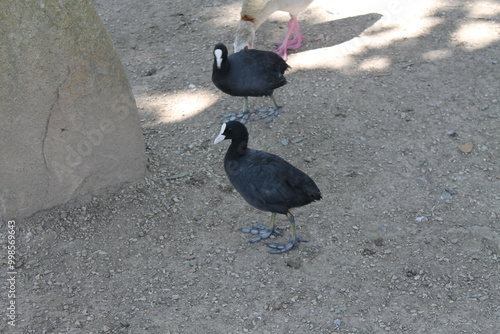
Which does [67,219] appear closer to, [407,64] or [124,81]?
[124,81]

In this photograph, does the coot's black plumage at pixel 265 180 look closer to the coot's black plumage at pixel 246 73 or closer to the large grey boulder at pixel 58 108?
the large grey boulder at pixel 58 108

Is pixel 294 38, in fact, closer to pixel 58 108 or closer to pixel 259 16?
pixel 259 16

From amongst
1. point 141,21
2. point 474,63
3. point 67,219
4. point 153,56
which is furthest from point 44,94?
point 474,63

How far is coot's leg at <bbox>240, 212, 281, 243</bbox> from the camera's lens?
4094 millimetres

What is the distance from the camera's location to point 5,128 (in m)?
3.76

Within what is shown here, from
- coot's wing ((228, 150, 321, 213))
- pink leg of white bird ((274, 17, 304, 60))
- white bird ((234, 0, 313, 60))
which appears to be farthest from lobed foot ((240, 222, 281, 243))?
pink leg of white bird ((274, 17, 304, 60))

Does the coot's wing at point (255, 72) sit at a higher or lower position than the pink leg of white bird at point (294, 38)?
higher

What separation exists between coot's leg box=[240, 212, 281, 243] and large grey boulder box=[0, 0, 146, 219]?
108 cm

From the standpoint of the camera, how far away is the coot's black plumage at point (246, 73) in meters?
4.95

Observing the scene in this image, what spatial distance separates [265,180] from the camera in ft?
12.5

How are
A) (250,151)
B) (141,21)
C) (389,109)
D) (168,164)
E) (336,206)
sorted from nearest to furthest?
(250,151) → (336,206) → (168,164) → (389,109) → (141,21)

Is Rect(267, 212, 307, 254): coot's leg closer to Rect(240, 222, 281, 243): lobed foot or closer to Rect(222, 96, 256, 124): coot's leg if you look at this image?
Rect(240, 222, 281, 243): lobed foot

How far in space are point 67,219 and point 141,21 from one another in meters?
3.59

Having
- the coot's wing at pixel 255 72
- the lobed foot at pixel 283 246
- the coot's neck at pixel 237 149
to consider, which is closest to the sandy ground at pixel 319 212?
the lobed foot at pixel 283 246
